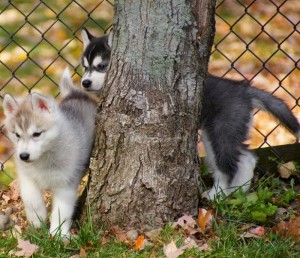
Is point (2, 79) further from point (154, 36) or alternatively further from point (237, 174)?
point (154, 36)

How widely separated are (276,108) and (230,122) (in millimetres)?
411

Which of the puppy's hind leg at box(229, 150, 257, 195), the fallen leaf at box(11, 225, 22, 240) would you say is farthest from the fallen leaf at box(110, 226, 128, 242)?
the puppy's hind leg at box(229, 150, 257, 195)

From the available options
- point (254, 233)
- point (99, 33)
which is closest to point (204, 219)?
point (254, 233)

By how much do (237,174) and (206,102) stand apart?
0.59 m

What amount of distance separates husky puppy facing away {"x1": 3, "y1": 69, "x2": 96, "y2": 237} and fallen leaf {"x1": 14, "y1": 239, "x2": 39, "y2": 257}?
0.29 metres

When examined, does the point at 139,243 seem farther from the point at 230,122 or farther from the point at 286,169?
the point at 286,169

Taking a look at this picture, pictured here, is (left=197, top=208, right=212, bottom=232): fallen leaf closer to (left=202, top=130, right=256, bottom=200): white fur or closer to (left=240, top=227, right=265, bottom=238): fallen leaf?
(left=240, top=227, right=265, bottom=238): fallen leaf

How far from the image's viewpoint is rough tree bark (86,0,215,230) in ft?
15.5

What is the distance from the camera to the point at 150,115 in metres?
4.80

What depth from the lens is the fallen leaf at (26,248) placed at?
4.75 metres

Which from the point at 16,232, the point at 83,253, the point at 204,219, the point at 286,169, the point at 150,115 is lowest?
the point at 16,232

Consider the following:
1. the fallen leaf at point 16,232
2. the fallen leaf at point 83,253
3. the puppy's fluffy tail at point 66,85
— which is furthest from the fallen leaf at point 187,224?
the puppy's fluffy tail at point 66,85

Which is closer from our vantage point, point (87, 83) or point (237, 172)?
point (237, 172)

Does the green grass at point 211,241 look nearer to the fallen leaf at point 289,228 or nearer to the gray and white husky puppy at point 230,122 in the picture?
the fallen leaf at point 289,228
